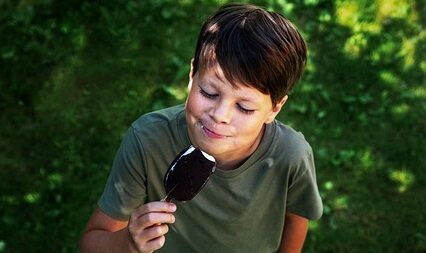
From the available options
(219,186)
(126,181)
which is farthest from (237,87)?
(126,181)

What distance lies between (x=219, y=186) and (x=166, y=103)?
2521 mm

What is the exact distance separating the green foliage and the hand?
7.79ft

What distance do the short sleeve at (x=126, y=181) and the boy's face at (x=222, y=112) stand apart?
0.99 ft

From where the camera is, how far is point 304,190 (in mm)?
2869

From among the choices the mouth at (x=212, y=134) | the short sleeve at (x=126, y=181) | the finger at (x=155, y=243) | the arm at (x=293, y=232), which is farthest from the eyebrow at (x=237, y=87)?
the arm at (x=293, y=232)

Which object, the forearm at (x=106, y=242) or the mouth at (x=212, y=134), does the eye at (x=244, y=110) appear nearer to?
the mouth at (x=212, y=134)

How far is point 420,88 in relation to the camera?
5355 mm

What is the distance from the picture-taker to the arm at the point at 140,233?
211 centimetres

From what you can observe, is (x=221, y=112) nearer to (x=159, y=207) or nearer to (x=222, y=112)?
(x=222, y=112)

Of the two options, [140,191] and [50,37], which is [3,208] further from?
[140,191]

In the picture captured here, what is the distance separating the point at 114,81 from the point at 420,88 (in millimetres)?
2715

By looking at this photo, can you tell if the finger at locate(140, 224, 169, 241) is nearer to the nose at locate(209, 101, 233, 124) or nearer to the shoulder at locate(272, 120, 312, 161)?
the nose at locate(209, 101, 233, 124)

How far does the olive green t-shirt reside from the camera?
267 centimetres

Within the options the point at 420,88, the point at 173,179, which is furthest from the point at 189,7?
the point at 173,179
